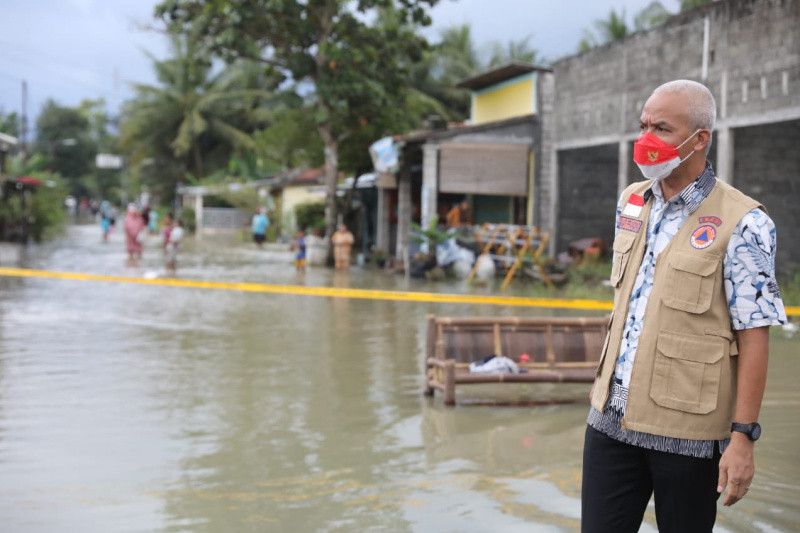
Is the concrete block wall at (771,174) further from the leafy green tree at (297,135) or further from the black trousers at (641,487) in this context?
the leafy green tree at (297,135)

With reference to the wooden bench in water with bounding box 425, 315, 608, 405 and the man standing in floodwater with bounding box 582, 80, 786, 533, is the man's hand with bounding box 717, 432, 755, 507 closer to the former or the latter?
the man standing in floodwater with bounding box 582, 80, 786, 533

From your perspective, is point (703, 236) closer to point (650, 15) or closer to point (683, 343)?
point (683, 343)

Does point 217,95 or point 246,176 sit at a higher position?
point 217,95

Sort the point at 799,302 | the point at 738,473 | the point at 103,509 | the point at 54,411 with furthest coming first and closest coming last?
the point at 799,302
the point at 54,411
the point at 103,509
the point at 738,473

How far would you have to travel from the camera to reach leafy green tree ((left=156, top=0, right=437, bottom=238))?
23719mm

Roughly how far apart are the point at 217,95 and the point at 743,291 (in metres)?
48.6

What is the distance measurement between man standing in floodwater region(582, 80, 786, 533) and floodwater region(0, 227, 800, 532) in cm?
198

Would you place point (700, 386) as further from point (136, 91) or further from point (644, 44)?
point (136, 91)

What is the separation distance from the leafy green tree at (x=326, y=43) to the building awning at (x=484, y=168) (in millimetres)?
3388

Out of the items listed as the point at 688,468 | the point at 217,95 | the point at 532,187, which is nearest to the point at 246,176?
the point at 217,95

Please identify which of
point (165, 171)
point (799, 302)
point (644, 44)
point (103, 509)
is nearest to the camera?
point (103, 509)

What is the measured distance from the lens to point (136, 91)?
5150cm

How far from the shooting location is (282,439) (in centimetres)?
652

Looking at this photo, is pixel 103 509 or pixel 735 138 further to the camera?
pixel 735 138
